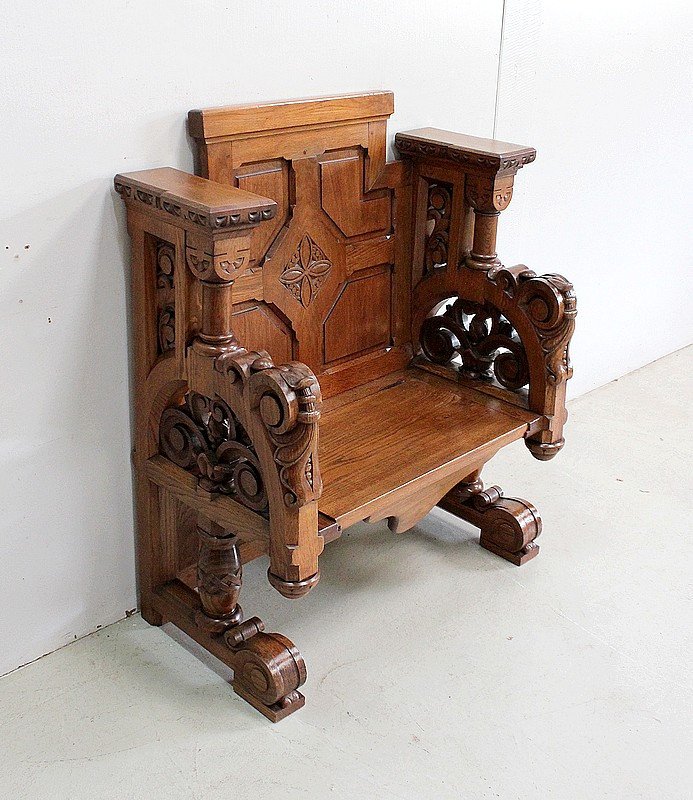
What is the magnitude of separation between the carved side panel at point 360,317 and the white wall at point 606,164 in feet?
2.15

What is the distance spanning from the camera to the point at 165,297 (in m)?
2.21

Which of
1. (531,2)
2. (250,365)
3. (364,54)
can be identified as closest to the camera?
(250,365)

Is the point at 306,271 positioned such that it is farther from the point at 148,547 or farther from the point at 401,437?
the point at 148,547

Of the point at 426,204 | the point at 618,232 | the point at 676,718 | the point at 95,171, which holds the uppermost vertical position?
the point at 95,171

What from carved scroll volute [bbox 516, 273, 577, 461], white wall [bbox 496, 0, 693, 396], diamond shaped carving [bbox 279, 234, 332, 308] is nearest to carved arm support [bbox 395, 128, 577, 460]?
carved scroll volute [bbox 516, 273, 577, 461]

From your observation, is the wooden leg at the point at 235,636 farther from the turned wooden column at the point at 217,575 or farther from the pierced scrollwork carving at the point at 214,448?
the pierced scrollwork carving at the point at 214,448

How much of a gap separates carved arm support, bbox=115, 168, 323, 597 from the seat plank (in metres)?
0.17

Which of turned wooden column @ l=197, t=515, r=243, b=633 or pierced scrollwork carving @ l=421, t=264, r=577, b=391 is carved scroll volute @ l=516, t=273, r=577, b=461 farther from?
turned wooden column @ l=197, t=515, r=243, b=633

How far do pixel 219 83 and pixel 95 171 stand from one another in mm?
345

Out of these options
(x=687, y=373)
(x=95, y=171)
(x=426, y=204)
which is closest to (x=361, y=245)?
(x=426, y=204)

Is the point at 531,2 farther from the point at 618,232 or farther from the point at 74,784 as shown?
the point at 74,784

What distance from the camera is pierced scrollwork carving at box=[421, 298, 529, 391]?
8.86ft

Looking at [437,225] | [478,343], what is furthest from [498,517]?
[437,225]

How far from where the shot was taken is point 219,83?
2275 mm
